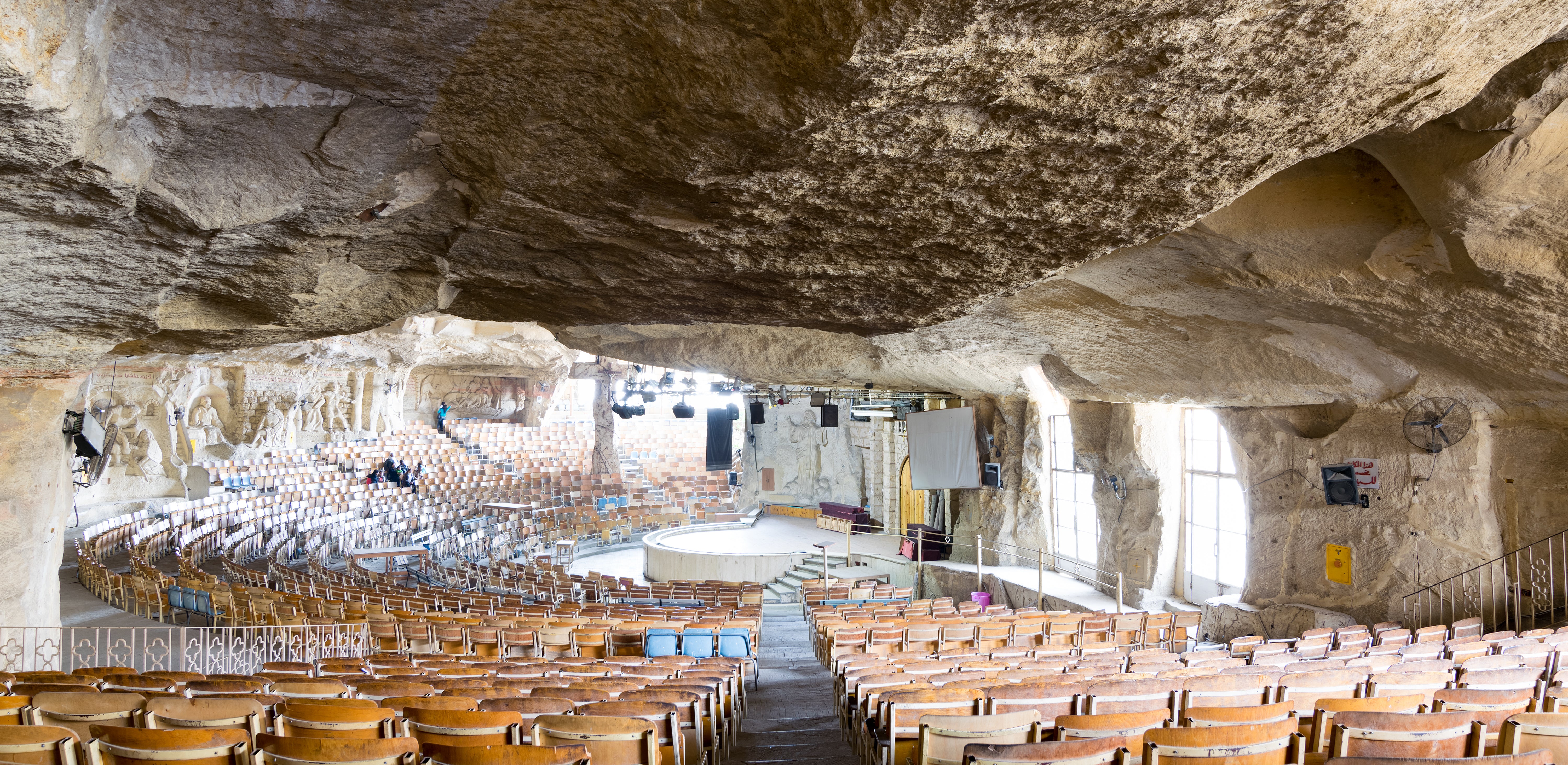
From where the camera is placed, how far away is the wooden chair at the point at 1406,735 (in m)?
3.19

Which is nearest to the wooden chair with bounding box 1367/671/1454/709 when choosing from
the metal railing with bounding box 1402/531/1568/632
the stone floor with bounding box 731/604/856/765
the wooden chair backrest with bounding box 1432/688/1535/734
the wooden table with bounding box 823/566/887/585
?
the wooden chair backrest with bounding box 1432/688/1535/734

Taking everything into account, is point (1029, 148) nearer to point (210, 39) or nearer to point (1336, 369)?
point (210, 39)

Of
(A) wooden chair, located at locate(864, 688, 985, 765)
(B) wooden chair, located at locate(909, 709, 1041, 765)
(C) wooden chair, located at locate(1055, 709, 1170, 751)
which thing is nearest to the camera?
(C) wooden chair, located at locate(1055, 709, 1170, 751)

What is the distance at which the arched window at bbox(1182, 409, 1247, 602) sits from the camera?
485 inches

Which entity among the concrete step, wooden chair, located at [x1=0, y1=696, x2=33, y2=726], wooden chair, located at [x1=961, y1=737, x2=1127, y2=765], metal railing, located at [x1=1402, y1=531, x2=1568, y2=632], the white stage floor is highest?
wooden chair, located at [x1=961, y1=737, x2=1127, y2=765]

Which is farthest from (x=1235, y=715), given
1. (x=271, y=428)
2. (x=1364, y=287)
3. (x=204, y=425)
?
(x=271, y=428)

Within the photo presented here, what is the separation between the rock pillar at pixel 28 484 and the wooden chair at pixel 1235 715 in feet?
28.5

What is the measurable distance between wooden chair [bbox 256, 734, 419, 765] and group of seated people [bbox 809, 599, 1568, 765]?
2069 millimetres

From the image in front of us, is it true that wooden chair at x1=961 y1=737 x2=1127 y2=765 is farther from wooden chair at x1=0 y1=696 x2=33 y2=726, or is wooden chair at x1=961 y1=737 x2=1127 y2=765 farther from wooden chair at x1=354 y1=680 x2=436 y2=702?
wooden chair at x1=0 y1=696 x2=33 y2=726

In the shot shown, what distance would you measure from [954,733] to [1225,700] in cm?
182

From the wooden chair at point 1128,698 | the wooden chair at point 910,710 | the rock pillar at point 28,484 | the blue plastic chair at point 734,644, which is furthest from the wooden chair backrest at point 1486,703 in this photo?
the rock pillar at point 28,484

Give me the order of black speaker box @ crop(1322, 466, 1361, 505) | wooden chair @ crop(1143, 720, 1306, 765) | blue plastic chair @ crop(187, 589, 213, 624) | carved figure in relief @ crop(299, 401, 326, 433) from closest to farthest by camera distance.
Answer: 1. wooden chair @ crop(1143, 720, 1306, 765)
2. black speaker box @ crop(1322, 466, 1361, 505)
3. blue plastic chair @ crop(187, 589, 213, 624)
4. carved figure in relief @ crop(299, 401, 326, 433)

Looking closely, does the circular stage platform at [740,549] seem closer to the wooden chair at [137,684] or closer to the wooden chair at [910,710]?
the wooden chair at [137,684]

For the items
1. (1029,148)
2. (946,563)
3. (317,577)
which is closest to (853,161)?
(1029,148)
